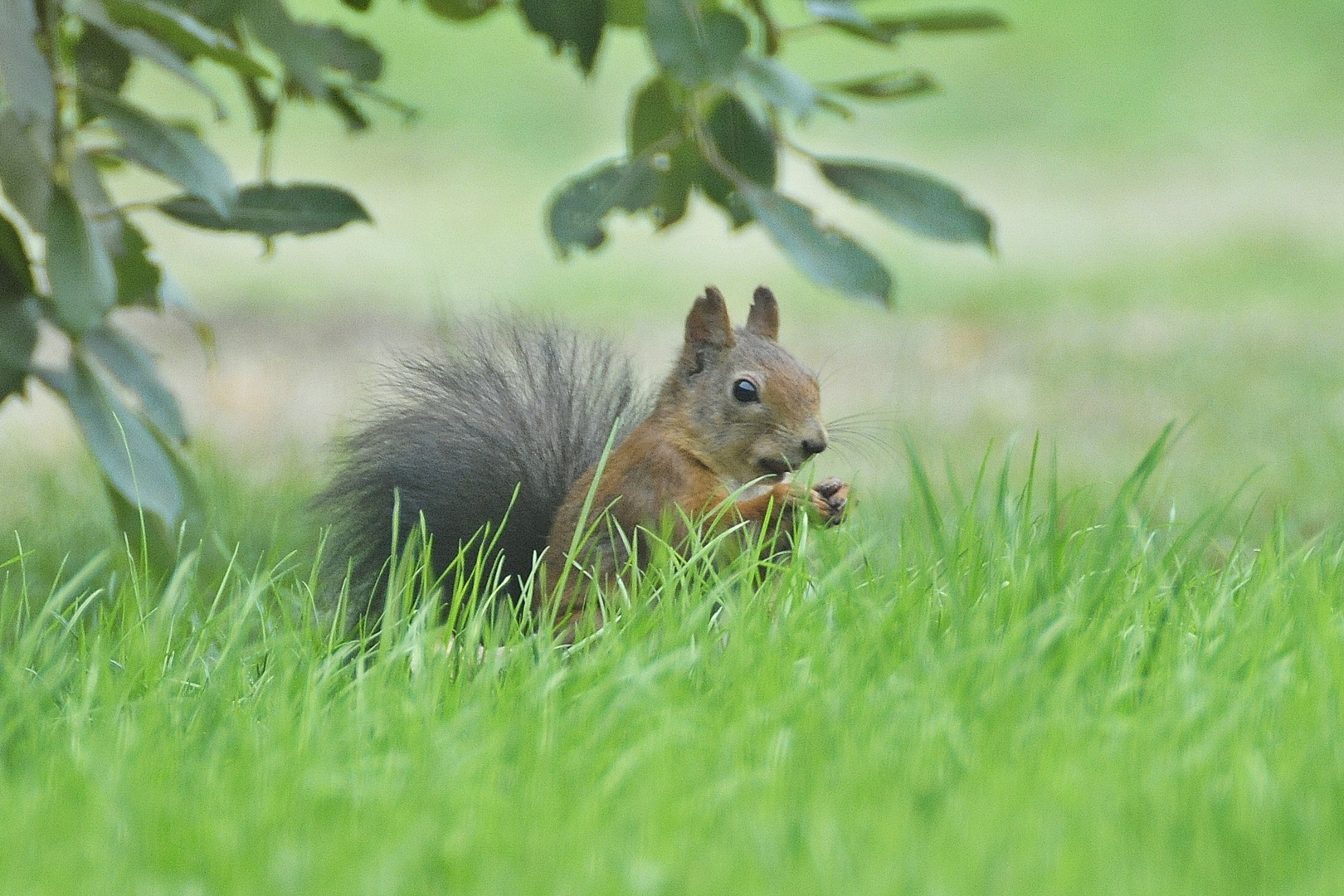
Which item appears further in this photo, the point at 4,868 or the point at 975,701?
the point at 975,701

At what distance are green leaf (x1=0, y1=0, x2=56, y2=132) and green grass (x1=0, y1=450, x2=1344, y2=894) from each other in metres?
0.64

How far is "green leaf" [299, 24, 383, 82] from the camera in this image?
2.70m

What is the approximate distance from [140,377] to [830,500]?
3.91ft

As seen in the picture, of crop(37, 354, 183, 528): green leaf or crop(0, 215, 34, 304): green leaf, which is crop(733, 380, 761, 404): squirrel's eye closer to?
crop(37, 354, 183, 528): green leaf

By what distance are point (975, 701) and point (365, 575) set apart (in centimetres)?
130

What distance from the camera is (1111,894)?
131 cm

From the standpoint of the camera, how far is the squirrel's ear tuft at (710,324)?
2.40m

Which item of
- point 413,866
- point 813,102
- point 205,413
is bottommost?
point 205,413

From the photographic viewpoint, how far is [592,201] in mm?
2189

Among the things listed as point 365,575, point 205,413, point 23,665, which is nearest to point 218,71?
point 205,413

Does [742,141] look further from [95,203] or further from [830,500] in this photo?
[95,203]

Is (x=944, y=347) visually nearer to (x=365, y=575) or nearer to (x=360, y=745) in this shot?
(x=365, y=575)

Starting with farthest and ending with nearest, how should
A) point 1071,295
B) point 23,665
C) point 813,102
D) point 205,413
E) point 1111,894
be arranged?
point 1071,295 < point 205,413 < point 813,102 < point 23,665 < point 1111,894

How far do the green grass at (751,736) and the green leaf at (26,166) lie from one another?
1.88 feet
